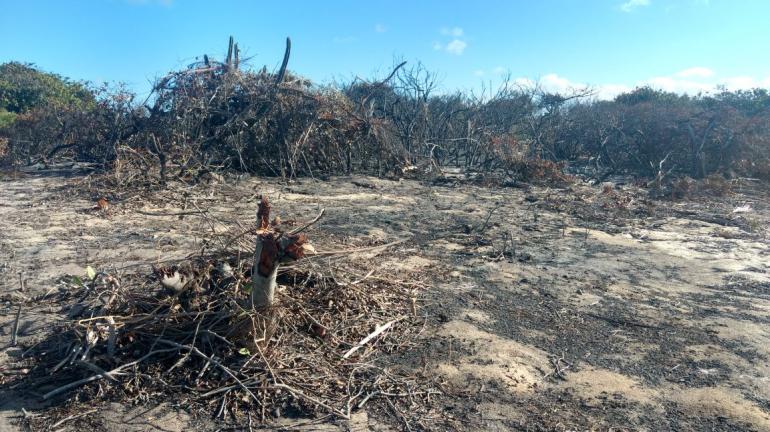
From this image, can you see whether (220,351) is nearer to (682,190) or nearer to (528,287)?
(528,287)

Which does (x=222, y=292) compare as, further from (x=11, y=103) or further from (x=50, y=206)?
(x=11, y=103)

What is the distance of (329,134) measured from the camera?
1107cm

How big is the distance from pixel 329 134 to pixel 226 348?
26.7 feet

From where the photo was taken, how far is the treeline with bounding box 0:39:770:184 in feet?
31.7

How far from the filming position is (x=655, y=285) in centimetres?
541

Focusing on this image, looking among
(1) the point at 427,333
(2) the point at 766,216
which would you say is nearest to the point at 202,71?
(1) the point at 427,333

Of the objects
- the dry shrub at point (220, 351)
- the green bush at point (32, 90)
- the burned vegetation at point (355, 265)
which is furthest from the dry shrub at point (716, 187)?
the green bush at point (32, 90)

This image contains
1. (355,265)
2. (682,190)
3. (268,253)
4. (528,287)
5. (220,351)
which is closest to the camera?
(268,253)

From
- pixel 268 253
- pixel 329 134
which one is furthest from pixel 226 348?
pixel 329 134

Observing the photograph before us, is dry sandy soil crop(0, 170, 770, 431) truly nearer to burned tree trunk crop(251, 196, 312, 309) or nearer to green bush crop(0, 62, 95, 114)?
burned tree trunk crop(251, 196, 312, 309)

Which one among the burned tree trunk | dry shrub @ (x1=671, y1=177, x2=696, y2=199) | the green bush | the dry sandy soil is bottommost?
the dry sandy soil

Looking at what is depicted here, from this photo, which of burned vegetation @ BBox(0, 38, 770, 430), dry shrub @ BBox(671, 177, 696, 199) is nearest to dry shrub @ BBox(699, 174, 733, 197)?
burned vegetation @ BBox(0, 38, 770, 430)

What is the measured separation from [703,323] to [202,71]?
8.43 m

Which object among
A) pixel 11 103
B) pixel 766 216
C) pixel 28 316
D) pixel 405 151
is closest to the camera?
pixel 28 316
